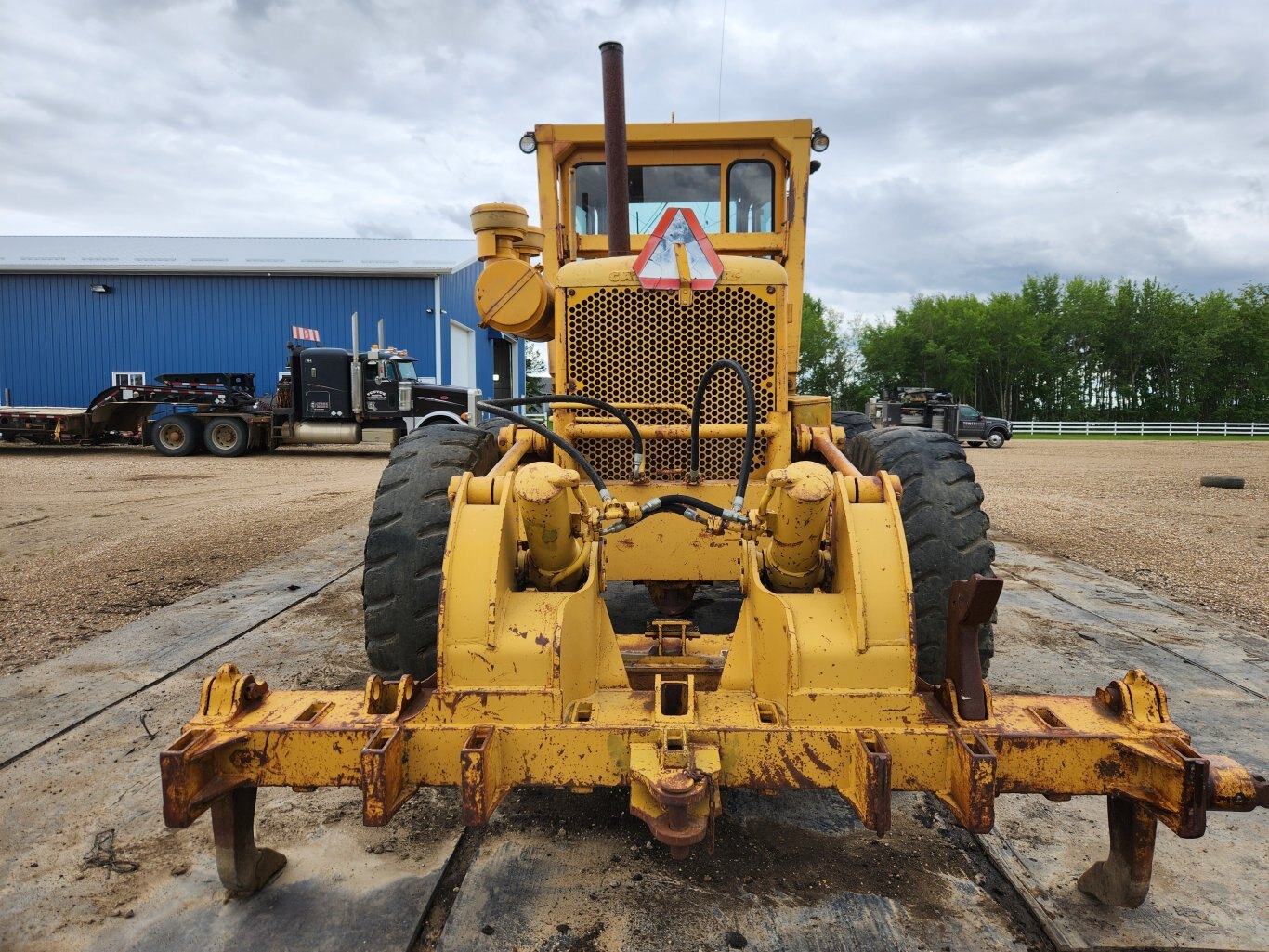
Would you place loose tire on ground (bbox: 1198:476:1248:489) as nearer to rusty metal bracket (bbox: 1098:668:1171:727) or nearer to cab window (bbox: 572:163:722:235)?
cab window (bbox: 572:163:722:235)

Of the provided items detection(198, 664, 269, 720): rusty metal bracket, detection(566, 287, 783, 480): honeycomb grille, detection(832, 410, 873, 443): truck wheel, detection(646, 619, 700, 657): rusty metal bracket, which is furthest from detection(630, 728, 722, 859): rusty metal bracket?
detection(832, 410, 873, 443): truck wheel

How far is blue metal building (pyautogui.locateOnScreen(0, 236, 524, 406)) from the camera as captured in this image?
25688 mm

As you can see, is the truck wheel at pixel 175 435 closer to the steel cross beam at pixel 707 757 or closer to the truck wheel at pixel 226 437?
the truck wheel at pixel 226 437

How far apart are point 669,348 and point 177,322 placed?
27.5 meters

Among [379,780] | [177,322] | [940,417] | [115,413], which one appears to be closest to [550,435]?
[379,780]

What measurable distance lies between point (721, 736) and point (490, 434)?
213 cm

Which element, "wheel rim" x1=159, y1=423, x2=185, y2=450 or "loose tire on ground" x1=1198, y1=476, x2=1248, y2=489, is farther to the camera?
"wheel rim" x1=159, y1=423, x2=185, y2=450

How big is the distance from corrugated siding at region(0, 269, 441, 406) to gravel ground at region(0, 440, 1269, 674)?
821 centimetres

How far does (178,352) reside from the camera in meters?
26.0

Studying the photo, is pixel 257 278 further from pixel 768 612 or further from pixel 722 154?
pixel 768 612

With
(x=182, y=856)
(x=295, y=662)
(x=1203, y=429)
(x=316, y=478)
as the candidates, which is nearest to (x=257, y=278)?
(x=316, y=478)

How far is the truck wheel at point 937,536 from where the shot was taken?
3035 millimetres

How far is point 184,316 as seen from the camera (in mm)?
25875

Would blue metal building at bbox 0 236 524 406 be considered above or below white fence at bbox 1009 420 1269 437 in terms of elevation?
above
